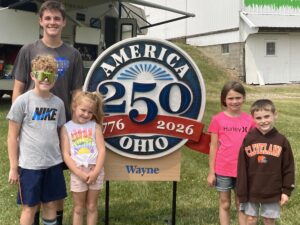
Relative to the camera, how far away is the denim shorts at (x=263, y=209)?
3416 mm

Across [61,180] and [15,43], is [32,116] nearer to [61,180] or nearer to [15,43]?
[61,180]

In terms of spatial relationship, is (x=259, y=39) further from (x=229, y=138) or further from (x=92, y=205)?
(x=92, y=205)

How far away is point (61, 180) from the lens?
3.48 m

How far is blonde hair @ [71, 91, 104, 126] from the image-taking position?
3451 mm

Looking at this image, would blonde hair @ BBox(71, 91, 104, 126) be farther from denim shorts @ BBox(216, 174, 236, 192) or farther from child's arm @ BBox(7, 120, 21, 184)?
denim shorts @ BBox(216, 174, 236, 192)

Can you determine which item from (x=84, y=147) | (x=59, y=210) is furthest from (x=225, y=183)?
(x=59, y=210)

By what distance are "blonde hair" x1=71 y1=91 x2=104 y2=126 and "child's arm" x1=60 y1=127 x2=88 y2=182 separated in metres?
0.23

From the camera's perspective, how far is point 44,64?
3.25 meters

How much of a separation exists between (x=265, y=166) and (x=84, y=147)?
131 centimetres

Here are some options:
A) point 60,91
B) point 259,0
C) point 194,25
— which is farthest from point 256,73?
point 60,91

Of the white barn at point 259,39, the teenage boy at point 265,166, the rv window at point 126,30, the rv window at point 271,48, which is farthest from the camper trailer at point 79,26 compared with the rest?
the rv window at point 271,48

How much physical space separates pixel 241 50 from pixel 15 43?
13.2 metres

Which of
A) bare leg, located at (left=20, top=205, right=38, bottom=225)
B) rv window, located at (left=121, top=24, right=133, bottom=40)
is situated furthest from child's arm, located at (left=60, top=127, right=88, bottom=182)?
rv window, located at (left=121, top=24, right=133, bottom=40)

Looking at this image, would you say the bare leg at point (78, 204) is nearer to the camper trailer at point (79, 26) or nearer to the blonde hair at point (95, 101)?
the blonde hair at point (95, 101)
